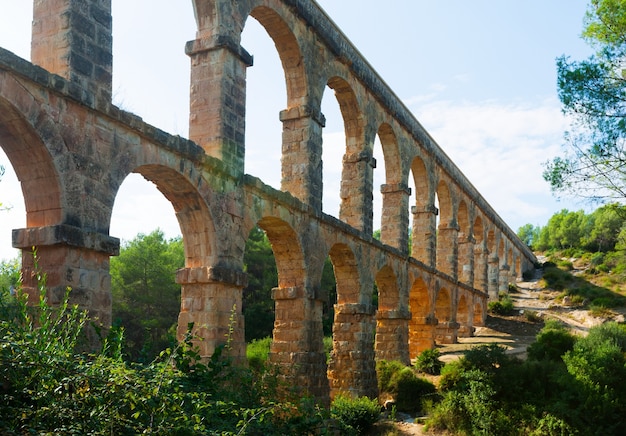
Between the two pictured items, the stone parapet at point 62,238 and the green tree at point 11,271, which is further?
the stone parapet at point 62,238

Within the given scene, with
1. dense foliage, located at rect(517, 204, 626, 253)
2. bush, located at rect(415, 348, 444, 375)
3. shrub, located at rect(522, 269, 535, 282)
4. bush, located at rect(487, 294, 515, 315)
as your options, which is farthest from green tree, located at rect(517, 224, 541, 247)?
bush, located at rect(415, 348, 444, 375)

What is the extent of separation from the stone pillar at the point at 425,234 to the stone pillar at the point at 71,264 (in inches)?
570

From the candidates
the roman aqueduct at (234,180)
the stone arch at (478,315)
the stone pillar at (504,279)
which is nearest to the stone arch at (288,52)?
the roman aqueduct at (234,180)

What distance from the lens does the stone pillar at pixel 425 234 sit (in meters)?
20.7

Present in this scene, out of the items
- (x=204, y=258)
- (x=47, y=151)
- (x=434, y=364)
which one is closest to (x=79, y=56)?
(x=47, y=151)

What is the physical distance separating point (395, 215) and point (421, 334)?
407 cm

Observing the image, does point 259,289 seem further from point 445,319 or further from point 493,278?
point 493,278

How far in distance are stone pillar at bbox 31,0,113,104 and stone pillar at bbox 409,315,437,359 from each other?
14.0 meters

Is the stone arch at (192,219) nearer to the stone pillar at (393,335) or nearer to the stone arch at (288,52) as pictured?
the stone arch at (288,52)

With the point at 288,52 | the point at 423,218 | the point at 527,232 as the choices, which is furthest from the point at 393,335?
the point at 527,232

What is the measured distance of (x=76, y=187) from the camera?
7.10 m

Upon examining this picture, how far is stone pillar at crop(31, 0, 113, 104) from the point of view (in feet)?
24.1

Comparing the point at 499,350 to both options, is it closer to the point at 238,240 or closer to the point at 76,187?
the point at 238,240

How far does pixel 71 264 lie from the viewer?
695 cm
